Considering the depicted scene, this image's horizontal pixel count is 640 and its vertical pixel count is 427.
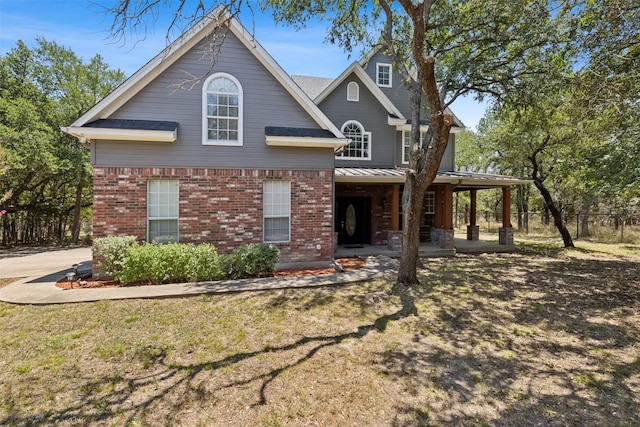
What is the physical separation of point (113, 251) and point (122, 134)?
294 centimetres

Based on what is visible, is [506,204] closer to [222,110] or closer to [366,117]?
[366,117]

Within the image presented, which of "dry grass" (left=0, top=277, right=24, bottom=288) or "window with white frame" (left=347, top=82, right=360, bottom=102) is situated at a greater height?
"window with white frame" (left=347, top=82, right=360, bottom=102)

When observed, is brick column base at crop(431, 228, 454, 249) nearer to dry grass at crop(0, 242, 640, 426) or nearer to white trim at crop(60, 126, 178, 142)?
dry grass at crop(0, 242, 640, 426)

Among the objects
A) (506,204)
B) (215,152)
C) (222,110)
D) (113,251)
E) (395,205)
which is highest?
(222,110)

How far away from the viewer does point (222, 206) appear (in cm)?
899

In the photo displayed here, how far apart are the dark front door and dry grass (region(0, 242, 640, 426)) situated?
24.4 feet

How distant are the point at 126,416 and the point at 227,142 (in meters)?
7.17

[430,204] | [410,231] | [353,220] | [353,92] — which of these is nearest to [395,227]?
[353,220]

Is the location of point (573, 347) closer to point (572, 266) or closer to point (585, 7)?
point (572, 266)

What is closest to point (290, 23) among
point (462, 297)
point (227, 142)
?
point (227, 142)

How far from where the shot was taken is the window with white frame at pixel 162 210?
8.62 m

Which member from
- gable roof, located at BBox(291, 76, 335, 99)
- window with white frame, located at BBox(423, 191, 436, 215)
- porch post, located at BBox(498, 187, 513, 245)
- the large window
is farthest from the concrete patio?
gable roof, located at BBox(291, 76, 335, 99)

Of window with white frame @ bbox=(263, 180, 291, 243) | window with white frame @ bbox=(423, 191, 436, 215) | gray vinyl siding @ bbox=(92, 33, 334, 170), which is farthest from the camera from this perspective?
window with white frame @ bbox=(423, 191, 436, 215)

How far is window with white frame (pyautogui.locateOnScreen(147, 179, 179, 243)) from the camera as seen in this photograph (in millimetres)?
8617
